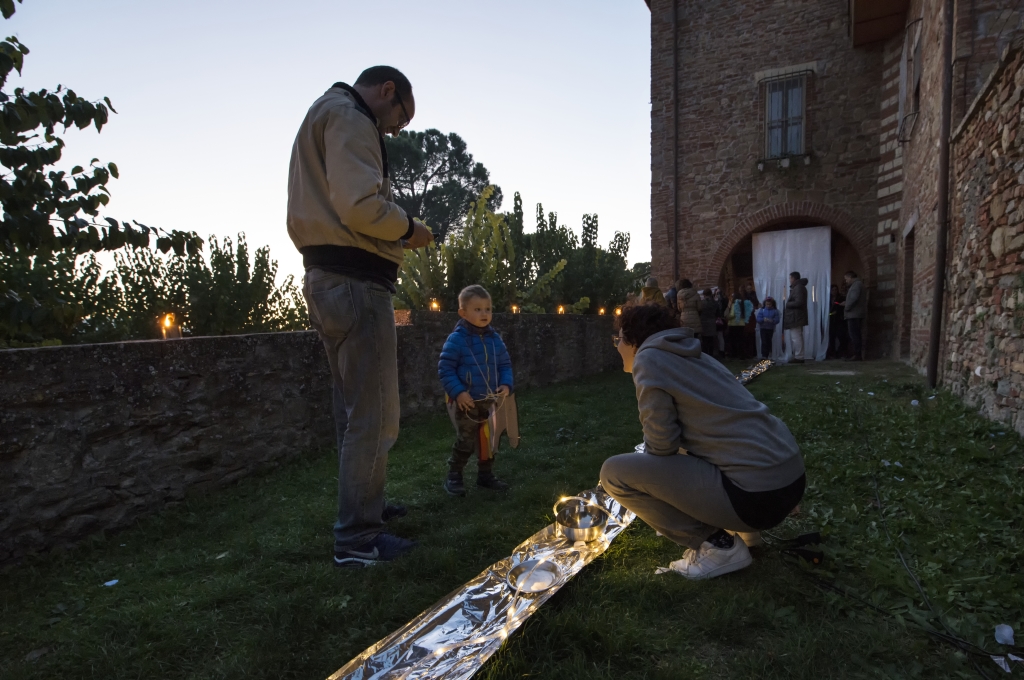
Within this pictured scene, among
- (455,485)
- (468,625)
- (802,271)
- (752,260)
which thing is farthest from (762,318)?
(468,625)

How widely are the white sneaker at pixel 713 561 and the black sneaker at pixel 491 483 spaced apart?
149 centimetres

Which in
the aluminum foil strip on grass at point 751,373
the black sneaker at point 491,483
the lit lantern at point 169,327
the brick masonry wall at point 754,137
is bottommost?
the aluminum foil strip on grass at point 751,373

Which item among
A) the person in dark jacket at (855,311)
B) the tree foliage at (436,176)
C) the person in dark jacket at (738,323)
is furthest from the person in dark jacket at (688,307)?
the tree foliage at (436,176)

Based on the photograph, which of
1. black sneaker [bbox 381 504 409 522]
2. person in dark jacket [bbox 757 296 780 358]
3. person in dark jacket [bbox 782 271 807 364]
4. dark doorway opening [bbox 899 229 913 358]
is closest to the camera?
black sneaker [bbox 381 504 409 522]

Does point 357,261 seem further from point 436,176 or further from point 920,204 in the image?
point 436,176

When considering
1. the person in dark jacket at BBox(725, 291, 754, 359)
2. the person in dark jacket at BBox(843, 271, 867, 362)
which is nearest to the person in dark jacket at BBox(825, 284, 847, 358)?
the person in dark jacket at BBox(843, 271, 867, 362)

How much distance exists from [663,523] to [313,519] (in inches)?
69.7

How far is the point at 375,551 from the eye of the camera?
8.18 ft

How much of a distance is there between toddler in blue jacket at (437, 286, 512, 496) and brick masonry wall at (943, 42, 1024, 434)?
10.8ft

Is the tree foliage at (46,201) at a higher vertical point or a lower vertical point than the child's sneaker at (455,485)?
higher

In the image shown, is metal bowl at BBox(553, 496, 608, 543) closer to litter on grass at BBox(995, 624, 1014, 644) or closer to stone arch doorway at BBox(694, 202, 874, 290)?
litter on grass at BBox(995, 624, 1014, 644)

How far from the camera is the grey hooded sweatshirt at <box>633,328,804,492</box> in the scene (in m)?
2.11

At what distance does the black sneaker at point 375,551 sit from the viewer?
245cm

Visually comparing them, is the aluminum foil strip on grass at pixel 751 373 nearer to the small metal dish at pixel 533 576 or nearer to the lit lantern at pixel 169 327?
the small metal dish at pixel 533 576
